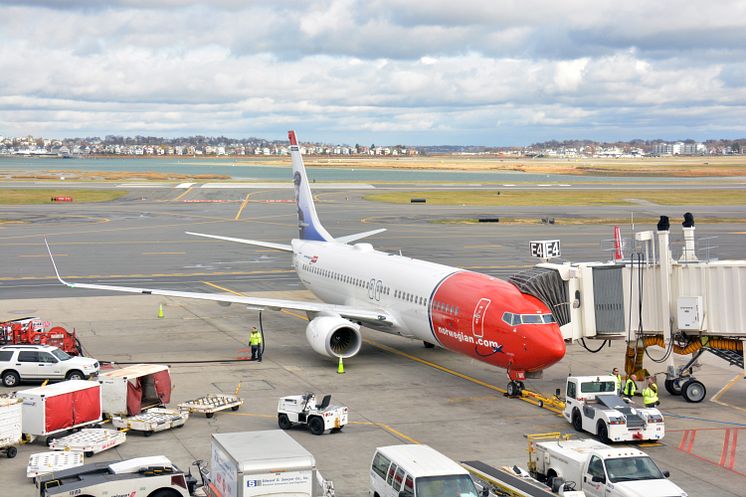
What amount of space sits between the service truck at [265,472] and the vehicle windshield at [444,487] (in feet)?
8.22

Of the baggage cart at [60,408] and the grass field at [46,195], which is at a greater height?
the grass field at [46,195]

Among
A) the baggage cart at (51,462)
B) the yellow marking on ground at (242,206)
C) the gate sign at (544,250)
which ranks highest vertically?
the yellow marking on ground at (242,206)

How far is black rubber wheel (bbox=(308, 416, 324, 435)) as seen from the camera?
3139 cm

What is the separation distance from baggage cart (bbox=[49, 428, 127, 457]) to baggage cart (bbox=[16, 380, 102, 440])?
0.54 meters

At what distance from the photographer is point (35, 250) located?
85188 mm

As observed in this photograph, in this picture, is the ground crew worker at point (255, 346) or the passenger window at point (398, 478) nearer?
the passenger window at point (398, 478)

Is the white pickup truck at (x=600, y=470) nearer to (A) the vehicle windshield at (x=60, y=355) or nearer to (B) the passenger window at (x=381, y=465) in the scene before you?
(B) the passenger window at (x=381, y=465)

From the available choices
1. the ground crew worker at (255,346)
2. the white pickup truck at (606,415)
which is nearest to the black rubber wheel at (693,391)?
the white pickup truck at (606,415)

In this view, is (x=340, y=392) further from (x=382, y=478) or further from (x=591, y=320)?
(x=382, y=478)

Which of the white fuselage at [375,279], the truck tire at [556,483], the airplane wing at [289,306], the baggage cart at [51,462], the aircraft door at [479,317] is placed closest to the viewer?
the truck tire at [556,483]

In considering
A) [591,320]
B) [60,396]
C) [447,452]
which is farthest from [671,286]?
[60,396]

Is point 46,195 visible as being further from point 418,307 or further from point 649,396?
point 649,396

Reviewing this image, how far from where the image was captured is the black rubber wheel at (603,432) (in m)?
30.6

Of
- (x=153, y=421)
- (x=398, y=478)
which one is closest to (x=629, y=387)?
(x=398, y=478)
